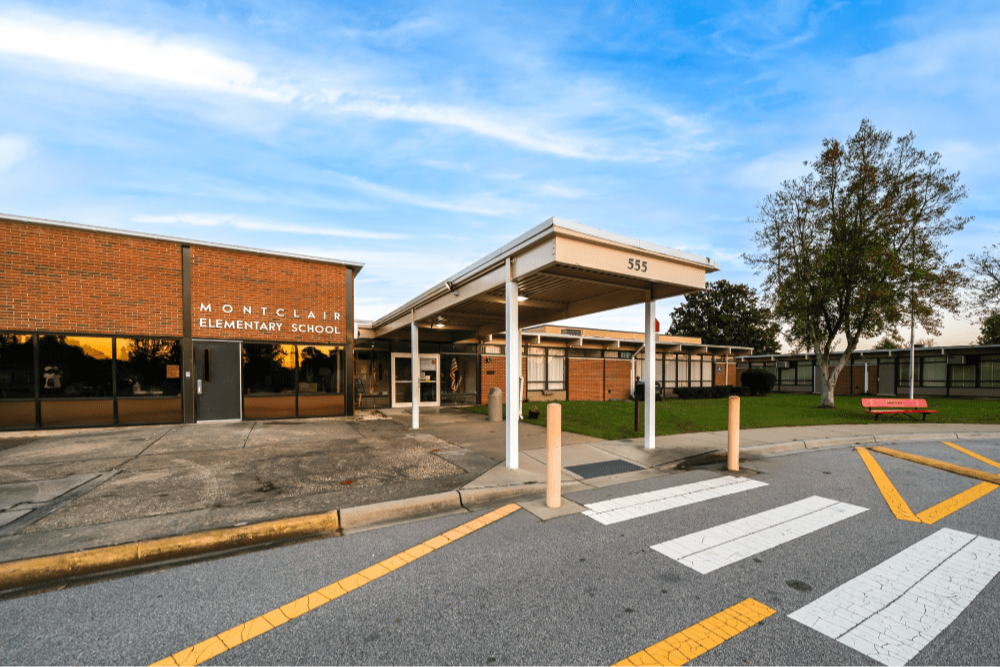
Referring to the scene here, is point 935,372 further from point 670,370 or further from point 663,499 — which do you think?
point 663,499

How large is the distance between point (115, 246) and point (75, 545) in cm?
1109

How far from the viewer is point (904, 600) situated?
3.25 m

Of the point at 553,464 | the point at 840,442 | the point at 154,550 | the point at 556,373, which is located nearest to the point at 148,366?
the point at 154,550

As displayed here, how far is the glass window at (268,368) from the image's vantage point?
13.5m

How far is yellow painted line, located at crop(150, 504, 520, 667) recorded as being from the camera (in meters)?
2.67

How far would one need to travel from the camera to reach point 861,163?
816 inches

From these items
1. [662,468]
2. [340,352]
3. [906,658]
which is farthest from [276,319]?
[906,658]

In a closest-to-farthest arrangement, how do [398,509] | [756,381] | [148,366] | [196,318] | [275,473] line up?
[398,509] < [275,473] < [148,366] < [196,318] < [756,381]

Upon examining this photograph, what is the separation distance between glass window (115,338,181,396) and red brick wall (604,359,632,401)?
65.2ft

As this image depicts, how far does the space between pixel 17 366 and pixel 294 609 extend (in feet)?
43.9

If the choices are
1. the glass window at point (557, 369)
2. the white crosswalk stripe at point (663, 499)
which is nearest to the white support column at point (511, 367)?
the white crosswalk stripe at point (663, 499)

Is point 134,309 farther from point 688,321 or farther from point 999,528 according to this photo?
point 688,321

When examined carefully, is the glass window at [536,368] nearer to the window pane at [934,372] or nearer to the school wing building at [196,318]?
the school wing building at [196,318]

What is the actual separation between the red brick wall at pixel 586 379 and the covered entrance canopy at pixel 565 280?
40.8 feet
